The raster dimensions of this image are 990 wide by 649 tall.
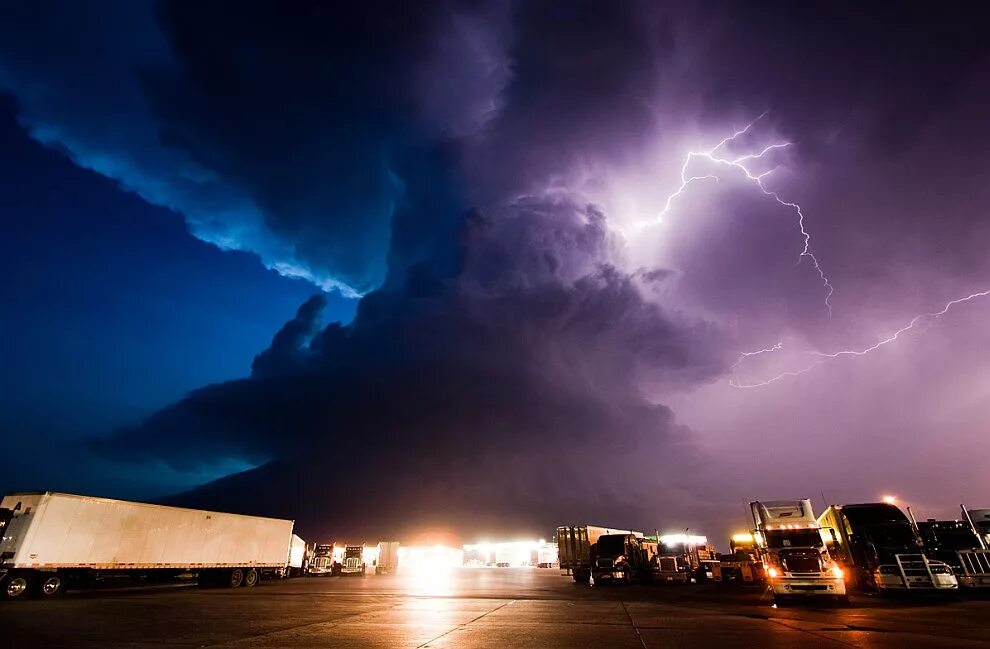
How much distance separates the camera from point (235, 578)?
2905 cm

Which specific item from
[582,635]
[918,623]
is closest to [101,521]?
[582,635]

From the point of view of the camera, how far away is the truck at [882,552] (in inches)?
697

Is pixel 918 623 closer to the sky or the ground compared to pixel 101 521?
closer to the ground

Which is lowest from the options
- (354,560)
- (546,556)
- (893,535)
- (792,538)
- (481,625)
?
(481,625)

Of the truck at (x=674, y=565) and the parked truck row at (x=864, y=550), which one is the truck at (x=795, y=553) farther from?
the truck at (x=674, y=565)

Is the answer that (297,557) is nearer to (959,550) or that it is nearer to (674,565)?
(674,565)

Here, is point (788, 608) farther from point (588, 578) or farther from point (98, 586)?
point (98, 586)

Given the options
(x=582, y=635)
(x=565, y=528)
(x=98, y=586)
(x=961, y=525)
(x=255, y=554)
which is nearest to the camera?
(x=582, y=635)

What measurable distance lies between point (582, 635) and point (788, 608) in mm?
11072

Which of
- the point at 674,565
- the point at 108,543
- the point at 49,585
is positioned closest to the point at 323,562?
the point at 108,543

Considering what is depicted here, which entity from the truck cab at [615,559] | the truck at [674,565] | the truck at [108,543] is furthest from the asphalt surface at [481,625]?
the truck at [674,565]

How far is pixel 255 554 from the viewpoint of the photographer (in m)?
30.6

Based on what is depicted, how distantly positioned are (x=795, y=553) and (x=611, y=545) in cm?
1798

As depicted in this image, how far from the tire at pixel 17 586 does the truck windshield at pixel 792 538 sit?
3011 cm
